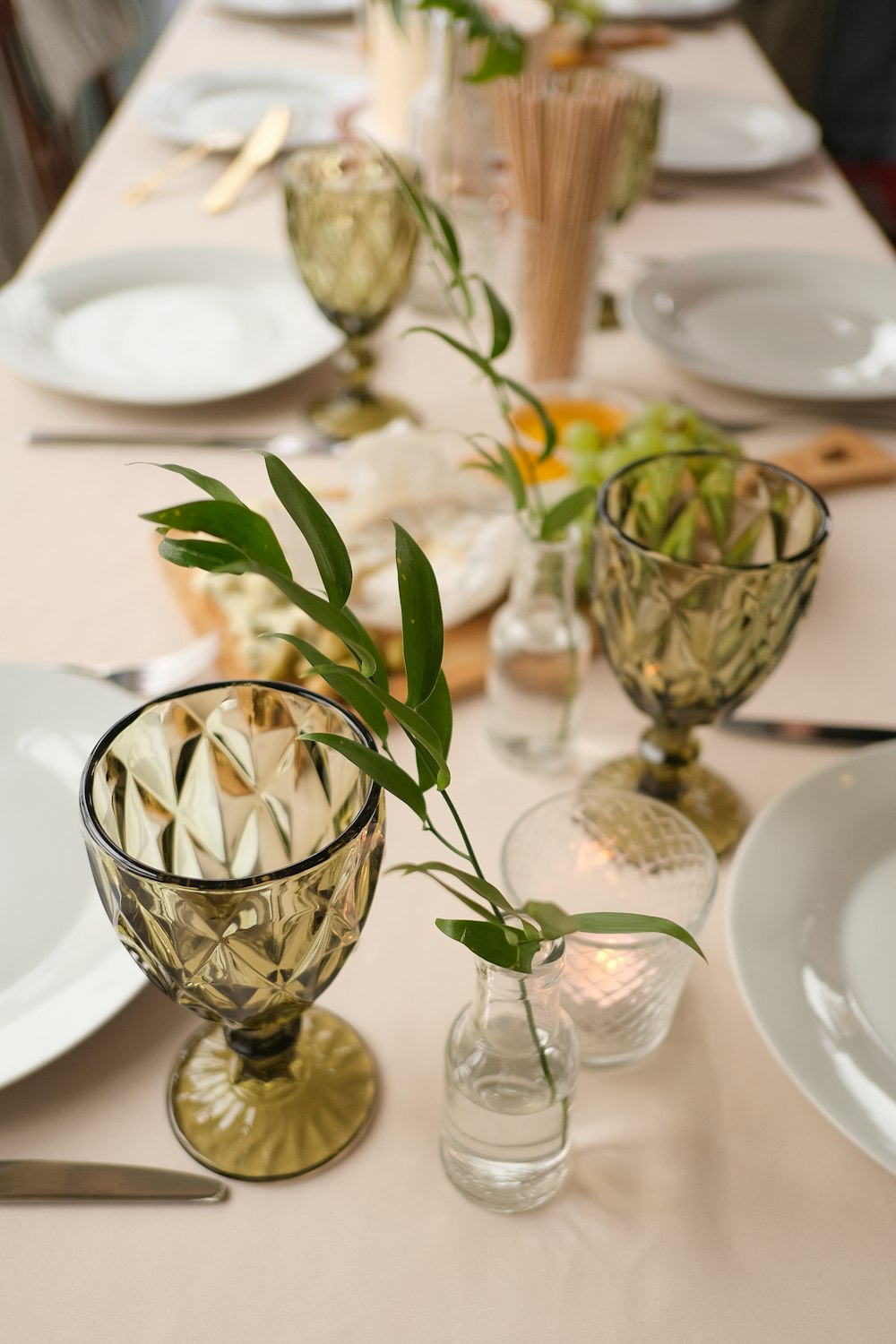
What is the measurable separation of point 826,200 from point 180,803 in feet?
4.25

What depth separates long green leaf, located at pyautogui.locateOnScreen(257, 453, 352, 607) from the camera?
343 mm

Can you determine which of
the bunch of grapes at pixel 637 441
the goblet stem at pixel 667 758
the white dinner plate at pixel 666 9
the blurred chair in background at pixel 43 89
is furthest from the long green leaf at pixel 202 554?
the white dinner plate at pixel 666 9

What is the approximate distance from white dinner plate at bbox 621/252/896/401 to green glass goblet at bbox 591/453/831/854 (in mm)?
398

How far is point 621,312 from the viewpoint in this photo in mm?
1116

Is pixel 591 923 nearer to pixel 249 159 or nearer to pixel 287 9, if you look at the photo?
pixel 249 159

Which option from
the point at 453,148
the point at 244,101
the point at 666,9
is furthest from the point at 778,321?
the point at 666,9

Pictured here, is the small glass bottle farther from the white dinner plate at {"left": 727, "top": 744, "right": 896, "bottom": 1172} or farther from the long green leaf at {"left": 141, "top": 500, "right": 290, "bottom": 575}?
the long green leaf at {"left": 141, "top": 500, "right": 290, "bottom": 575}

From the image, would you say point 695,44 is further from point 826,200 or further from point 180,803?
point 180,803

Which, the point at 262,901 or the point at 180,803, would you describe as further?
the point at 180,803

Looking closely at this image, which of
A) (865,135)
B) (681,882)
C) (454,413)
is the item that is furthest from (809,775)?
(865,135)

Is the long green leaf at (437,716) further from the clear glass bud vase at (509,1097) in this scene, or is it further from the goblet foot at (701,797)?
the goblet foot at (701,797)

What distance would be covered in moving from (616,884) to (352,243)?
0.59m

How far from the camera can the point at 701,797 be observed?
2.20 ft

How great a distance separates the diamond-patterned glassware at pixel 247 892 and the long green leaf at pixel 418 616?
61 mm
